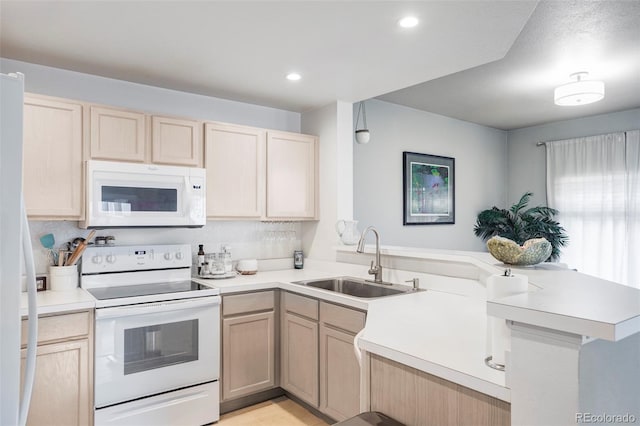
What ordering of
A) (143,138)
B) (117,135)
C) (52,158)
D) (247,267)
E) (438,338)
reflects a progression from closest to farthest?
(438,338) < (52,158) < (117,135) < (143,138) < (247,267)

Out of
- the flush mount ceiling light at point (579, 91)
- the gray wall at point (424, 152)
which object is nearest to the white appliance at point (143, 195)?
the gray wall at point (424, 152)

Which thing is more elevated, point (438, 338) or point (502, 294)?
point (502, 294)

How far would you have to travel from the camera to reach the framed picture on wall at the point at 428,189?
455 cm

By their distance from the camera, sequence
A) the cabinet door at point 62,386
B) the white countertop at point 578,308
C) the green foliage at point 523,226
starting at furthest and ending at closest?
the green foliage at point 523,226 < the cabinet door at point 62,386 < the white countertop at point 578,308

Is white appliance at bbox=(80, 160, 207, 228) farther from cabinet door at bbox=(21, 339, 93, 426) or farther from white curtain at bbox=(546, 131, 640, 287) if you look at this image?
white curtain at bbox=(546, 131, 640, 287)

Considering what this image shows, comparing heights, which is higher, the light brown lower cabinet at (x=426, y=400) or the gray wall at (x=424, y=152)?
the gray wall at (x=424, y=152)

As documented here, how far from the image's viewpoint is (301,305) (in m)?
2.83

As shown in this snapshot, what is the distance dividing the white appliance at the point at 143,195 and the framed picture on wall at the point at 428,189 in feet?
7.77

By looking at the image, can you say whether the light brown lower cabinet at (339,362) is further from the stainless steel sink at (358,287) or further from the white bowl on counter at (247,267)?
the white bowl on counter at (247,267)

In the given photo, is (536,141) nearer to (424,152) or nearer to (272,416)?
(424,152)

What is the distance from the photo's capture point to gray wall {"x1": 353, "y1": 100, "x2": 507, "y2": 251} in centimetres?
422

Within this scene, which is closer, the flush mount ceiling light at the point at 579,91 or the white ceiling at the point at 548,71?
the white ceiling at the point at 548,71

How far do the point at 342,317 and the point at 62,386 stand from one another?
5.10ft

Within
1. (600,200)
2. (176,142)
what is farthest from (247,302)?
(600,200)
